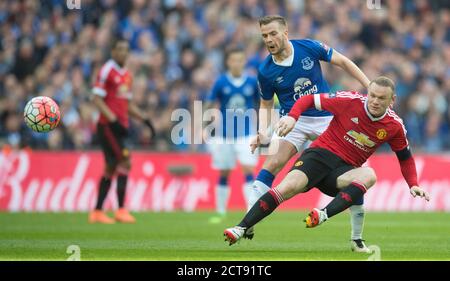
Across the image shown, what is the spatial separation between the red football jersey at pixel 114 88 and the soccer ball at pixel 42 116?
3121 mm

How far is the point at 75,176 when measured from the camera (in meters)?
17.8

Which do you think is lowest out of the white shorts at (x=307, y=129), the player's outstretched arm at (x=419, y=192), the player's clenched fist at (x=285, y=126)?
the player's outstretched arm at (x=419, y=192)

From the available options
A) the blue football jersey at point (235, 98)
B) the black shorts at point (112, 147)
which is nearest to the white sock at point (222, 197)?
the blue football jersey at point (235, 98)

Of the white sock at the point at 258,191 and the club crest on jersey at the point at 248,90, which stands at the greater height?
the club crest on jersey at the point at 248,90

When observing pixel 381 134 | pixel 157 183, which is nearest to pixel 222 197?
pixel 157 183

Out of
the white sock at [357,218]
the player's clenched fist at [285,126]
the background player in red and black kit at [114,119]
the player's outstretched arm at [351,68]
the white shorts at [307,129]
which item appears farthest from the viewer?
the background player in red and black kit at [114,119]

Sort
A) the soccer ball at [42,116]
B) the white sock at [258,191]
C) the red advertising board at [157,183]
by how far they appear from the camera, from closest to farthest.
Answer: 1. the white sock at [258,191]
2. the soccer ball at [42,116]
3. the red advertising board at [157,183]

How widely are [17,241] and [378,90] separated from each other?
4.61m

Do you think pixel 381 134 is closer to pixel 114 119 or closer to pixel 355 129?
pixel 355 129

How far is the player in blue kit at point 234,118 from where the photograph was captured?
608 inches

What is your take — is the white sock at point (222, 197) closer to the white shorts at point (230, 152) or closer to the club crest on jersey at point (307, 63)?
the white shorts at point (230, 152)

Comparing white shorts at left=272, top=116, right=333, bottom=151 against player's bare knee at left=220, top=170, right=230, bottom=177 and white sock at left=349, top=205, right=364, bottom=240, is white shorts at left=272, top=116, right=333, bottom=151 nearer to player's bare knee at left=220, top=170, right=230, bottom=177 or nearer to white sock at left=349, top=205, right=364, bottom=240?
white sock at left=349, top=205, right=364, bottom=240

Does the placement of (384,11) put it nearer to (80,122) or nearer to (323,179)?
(80,122)

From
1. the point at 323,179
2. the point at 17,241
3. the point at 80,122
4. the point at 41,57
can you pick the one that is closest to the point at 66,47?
the point at 41,57
